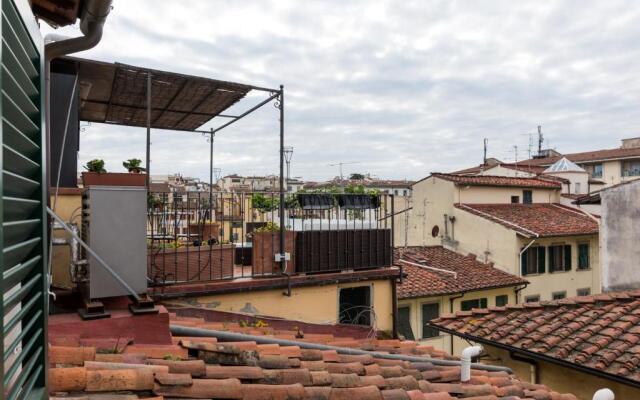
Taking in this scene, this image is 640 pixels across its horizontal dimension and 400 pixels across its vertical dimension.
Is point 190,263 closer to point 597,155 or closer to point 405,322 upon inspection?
point 405,322

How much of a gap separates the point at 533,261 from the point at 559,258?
1922 mm

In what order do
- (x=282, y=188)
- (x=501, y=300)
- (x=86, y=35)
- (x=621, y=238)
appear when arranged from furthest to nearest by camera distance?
(x=501, y=300), (x=621, y=238), (x=282, y=188), (x=86, y=35)

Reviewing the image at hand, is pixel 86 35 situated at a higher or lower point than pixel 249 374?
higher

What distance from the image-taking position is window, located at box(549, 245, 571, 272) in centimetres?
2070

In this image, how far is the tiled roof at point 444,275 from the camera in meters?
15.9

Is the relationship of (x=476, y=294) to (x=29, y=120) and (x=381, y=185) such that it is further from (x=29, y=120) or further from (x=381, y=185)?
(x=381, y=185)

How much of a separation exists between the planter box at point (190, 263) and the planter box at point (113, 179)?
140cm

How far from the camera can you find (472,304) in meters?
17.2

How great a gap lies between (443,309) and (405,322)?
1843mm

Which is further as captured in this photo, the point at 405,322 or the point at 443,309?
the point at 443,309

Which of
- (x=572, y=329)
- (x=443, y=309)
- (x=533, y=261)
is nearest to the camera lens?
(x=572, y=329)

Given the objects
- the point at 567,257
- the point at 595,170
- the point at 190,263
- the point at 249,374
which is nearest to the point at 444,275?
the point at 567,257

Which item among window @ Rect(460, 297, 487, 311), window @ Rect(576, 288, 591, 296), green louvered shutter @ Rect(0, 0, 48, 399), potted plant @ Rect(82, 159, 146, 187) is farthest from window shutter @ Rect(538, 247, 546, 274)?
green louvered shutter @ Rect(0, 0, 48, 399)

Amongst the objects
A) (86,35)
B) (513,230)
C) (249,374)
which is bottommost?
(249,374)
